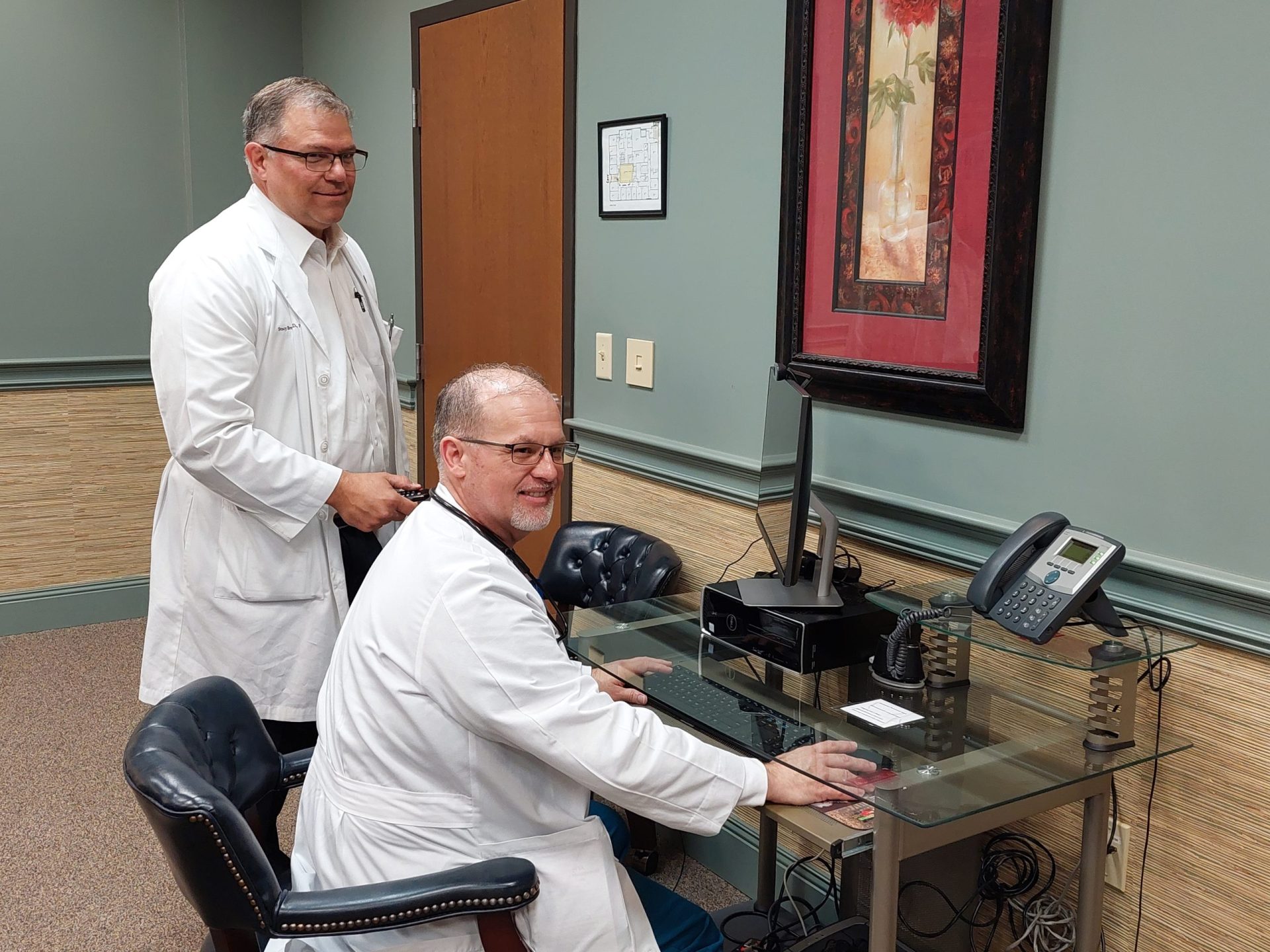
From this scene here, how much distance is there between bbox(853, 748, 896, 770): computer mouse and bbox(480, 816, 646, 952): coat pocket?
0.39 metres

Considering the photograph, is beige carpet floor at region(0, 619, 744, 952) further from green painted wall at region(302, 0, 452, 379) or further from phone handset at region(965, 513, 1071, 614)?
green painted wall at region(302, 0, 452, 379)

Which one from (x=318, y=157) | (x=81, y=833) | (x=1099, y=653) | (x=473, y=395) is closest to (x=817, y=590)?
(x=1099, y=653)

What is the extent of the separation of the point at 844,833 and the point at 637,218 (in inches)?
68.6

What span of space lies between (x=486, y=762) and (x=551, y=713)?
127 millimetres

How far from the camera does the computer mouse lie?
164 cm

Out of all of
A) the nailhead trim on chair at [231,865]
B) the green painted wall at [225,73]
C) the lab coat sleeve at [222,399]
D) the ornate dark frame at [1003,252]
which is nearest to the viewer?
the nailhead trim on chair at [231,865]

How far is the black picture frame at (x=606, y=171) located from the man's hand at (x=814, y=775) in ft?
4.96

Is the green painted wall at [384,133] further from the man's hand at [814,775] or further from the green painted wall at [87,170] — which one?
the man's hand at [814,775]

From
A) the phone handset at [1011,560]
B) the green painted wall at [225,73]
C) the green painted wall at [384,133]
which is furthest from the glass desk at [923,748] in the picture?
the green painted wall at [225,73]

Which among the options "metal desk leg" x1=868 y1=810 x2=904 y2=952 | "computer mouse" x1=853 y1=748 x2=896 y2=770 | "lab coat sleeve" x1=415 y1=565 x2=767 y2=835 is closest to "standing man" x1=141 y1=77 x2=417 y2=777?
"lab coat sleeve" x1=415 y1=565 x2=767 y2=835

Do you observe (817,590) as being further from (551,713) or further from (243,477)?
(243,477)

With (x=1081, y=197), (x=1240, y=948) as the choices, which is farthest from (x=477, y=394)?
(x=1240, y=948)

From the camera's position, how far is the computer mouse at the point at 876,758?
64.7 inches

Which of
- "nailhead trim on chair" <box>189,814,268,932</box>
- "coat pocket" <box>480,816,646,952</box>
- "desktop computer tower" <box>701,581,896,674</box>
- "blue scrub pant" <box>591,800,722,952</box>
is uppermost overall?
"desktop computer tower" <box>701,581,896,674</box>
